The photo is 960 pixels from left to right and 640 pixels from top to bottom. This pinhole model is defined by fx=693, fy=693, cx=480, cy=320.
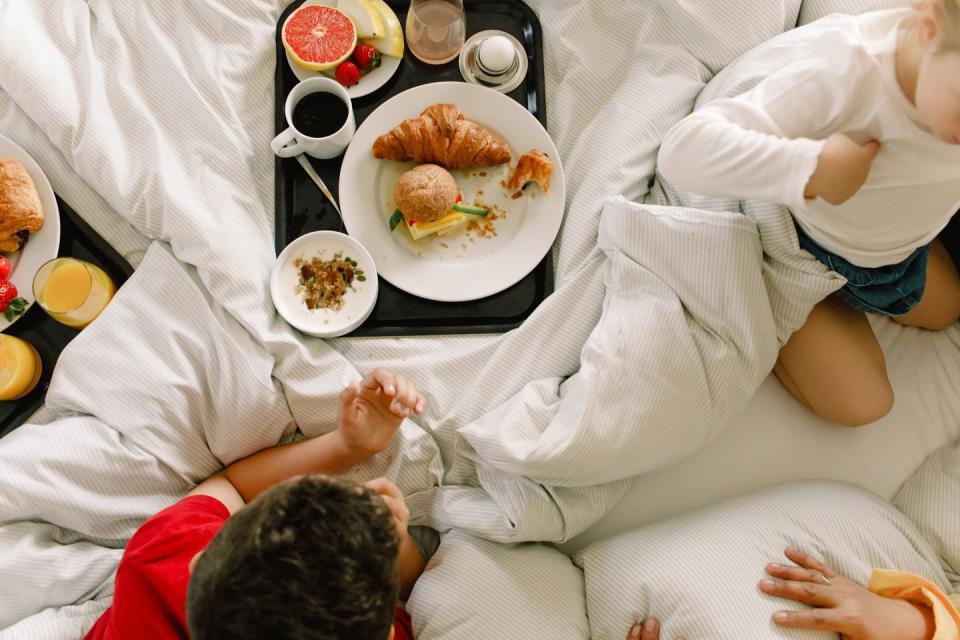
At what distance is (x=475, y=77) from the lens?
4.35 ft

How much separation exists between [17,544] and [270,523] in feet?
1.96

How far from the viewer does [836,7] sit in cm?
125

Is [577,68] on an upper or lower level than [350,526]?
upper

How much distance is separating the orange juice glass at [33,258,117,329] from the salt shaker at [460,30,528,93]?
30.0 inches

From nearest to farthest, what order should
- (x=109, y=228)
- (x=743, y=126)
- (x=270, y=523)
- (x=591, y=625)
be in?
(x=270, y=523) → (x=743, y=126) → (x=591, y=625) → (x=109, y=228)

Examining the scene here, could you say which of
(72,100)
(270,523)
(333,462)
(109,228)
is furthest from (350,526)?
(72,100)

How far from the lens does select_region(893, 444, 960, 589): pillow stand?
1174mm

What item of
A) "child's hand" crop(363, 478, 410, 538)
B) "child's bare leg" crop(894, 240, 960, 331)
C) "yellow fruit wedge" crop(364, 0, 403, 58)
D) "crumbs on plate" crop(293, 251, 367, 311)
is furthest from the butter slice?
"child's bare leg" crop(894, 240, 960, 331)

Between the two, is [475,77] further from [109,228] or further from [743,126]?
[109,228]

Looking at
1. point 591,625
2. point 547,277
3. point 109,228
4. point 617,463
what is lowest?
point 591,625

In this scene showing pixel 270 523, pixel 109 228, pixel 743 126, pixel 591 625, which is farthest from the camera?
pixel 109 228

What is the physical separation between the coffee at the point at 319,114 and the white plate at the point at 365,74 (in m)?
0.06

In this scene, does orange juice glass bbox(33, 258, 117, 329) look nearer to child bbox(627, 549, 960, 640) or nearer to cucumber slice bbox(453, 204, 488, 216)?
cucumber slice bbox(453, 204, 488, 216)

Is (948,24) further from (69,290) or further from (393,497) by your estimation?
(69,290)
